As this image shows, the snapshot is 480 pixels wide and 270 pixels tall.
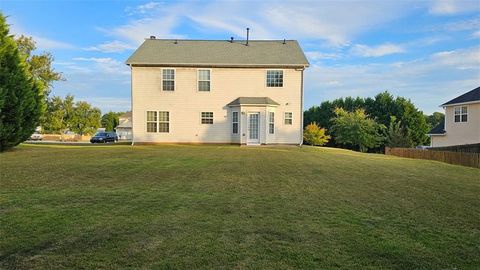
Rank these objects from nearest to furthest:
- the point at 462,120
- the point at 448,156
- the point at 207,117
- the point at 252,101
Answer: the point at 448,156
the point at 252,101
the point at 207,117
the point at 462,120

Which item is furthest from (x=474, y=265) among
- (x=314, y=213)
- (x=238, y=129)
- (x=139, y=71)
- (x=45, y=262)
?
(x=139, y=71)

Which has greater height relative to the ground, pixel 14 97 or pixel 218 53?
pixel 218 53

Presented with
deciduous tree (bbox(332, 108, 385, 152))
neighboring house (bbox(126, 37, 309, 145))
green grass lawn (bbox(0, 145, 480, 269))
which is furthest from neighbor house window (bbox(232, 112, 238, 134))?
deciduous tree (bbox(332, 108, 385, 152))

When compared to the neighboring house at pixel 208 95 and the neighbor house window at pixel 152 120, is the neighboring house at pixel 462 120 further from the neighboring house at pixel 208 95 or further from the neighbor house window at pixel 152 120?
the neighbor house window at pixel 152 120

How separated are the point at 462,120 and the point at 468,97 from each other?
2201mm

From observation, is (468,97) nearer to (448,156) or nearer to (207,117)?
(448,156)

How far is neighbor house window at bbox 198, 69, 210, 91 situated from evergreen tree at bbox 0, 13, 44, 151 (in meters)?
10.4

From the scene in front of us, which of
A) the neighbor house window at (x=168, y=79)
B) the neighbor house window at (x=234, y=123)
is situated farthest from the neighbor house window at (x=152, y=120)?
the neighbor house window at (x=234, y=123)

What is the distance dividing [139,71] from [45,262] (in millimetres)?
23667

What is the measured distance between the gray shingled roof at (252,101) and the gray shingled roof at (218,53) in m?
2.35

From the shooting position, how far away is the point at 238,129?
85.7 feet

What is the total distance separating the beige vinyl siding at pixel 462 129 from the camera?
33.9 meters

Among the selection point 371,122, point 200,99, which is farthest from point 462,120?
point 200,99

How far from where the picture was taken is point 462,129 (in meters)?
35.7
